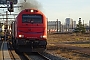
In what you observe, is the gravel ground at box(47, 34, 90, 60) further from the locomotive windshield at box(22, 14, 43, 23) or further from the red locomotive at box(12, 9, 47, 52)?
the locomotive windshield at box(22, 14, 43, 23)

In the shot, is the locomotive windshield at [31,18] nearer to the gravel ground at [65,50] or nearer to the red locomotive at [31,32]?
the red locomotive at [31,32]

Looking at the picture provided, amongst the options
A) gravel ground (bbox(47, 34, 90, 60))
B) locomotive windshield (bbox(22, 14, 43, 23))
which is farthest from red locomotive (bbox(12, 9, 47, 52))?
gravel ground (bbox(47, 34, 90, 60))

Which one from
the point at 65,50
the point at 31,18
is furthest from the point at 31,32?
the point at 65,50

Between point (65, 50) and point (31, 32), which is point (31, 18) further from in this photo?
point (65, 50)

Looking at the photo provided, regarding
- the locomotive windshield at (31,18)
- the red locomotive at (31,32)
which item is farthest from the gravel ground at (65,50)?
the locomotive windshield at (31,18)

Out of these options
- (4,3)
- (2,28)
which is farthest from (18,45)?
(2,28)

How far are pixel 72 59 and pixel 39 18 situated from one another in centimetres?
615

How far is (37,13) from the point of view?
23.5 meters

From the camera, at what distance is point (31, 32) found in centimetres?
2300

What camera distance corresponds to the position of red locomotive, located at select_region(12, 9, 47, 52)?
2273cm

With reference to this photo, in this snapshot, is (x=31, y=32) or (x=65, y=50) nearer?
(x=31, y=32)

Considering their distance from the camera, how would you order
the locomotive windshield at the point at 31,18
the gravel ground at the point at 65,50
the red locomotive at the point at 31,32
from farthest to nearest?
the locomotive windshield at the point at 31,18
the red locomotive at the point at 31,32
the gravel ground at the point at 65,50

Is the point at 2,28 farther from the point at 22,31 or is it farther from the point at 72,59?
the point at 72,59

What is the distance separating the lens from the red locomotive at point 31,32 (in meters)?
22.7
